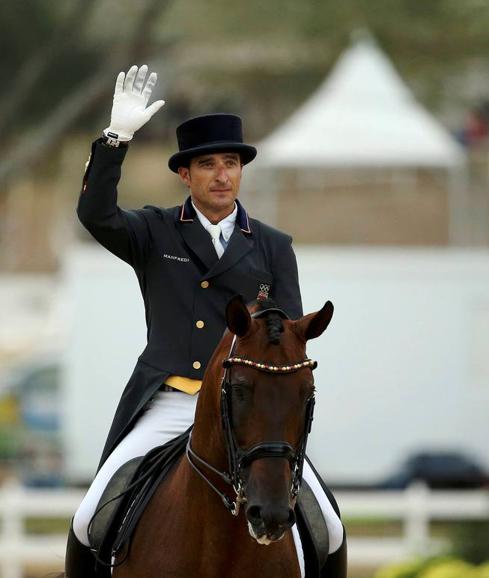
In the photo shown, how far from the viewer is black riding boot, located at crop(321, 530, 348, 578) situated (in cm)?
645

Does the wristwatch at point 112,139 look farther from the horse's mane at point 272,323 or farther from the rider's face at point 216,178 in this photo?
the horse's mane at point 272,323

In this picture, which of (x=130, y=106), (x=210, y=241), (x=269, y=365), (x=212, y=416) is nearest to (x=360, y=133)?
Answer: (x=210, y=241)

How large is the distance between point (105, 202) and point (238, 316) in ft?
3.25

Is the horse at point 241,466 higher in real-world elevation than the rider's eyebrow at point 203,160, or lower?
lower

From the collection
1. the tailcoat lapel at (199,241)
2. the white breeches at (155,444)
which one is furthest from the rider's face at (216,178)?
the white breeches at (155,444)

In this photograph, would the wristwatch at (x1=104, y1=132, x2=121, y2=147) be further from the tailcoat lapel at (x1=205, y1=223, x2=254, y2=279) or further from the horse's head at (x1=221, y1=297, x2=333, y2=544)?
the horse's head at (x1=221, y1=297, x2=333, y2=544)

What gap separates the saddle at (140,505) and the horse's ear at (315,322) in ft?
2.94

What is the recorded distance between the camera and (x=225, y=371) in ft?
17.8

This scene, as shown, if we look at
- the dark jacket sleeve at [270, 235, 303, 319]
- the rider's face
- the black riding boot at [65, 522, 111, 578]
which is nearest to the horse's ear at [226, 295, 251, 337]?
the dark jacket sleeve at [270, 235, 303, 319]

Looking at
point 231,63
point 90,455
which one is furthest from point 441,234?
point 231,63

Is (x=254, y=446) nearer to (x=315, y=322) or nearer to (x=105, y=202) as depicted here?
(x=315, y=322)

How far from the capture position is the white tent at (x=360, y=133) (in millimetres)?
25828

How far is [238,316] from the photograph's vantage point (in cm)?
534

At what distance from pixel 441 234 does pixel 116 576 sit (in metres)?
23.5
